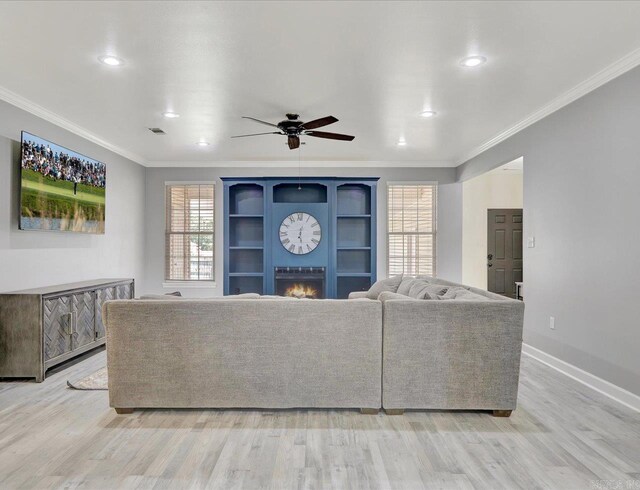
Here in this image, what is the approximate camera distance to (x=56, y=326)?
13.1ft

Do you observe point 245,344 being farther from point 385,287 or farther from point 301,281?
point 301,281

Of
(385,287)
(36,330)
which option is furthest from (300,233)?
(36,330)

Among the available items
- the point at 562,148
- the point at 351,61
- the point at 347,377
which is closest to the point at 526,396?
the point at 347,377

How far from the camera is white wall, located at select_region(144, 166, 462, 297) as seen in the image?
730 cm

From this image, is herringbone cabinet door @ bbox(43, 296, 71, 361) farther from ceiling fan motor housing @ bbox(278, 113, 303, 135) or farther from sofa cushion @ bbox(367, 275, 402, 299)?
sofa cushion @ bbox(367, 275, 402, 299)

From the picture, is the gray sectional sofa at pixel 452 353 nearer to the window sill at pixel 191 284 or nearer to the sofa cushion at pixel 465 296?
the sofa cushion at pixel 465 296

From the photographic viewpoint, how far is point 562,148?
4164 mm

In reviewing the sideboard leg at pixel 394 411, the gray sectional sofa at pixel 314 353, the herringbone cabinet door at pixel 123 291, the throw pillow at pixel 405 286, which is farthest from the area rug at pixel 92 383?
the throw pillow at pixel 405 286

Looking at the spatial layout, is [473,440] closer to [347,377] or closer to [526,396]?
[347,377]

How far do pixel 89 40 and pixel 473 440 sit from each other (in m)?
3.64

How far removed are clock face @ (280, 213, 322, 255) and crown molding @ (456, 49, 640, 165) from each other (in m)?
2.90

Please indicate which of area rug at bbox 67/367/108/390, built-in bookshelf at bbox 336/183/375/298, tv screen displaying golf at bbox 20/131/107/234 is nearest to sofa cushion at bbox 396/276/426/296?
built-in bookshelf at bbox 336/183/375/298

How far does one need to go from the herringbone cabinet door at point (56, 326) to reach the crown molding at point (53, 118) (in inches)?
76.4

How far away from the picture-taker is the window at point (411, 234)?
7336 millimetres
